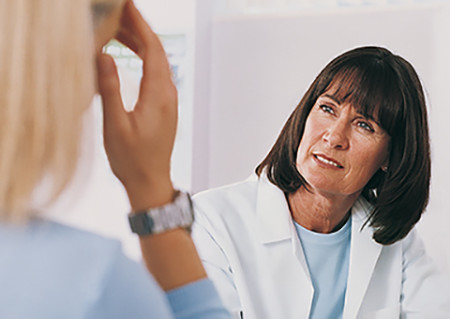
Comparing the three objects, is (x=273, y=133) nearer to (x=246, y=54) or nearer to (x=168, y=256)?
(x=246, y=54)

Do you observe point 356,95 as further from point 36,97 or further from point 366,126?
point 36,97

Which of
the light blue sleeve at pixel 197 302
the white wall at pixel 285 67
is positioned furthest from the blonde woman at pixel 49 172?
the white wall at pixel 285 67

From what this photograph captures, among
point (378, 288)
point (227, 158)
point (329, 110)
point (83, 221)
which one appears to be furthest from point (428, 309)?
point (83, 221)

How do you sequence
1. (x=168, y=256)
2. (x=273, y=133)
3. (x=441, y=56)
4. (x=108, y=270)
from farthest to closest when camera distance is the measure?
(x=273, y=133)
(x=441, y=56)
(x=168, y=256)
(x=108, y=270)

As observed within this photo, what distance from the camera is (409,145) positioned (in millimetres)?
1706

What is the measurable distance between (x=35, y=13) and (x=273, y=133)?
2.71 meters

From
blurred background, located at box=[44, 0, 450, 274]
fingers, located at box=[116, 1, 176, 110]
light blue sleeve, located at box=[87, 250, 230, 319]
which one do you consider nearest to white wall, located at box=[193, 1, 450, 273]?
blurred background, located at box=[44, 0, 450, 274]

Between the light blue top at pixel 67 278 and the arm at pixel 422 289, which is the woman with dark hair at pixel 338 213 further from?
the light blue top at pixel 67 278

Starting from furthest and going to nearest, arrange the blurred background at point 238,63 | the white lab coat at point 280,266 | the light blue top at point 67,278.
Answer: the blurred background at point 238,63, the white lab coat at point 280,266, the light blue top at point 67,278

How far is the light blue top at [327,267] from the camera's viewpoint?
62.4 inches

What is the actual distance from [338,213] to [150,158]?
1.14 meters

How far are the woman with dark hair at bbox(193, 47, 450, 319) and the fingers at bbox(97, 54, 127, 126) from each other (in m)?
0.89

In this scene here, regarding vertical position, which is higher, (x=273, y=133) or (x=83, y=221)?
(x=273, y=133)

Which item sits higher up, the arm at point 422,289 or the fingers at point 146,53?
the fingers at point 146,53
